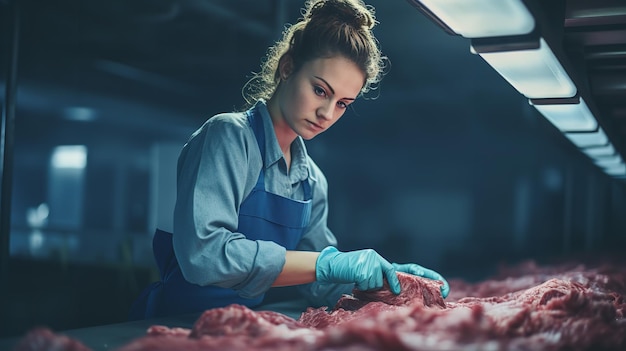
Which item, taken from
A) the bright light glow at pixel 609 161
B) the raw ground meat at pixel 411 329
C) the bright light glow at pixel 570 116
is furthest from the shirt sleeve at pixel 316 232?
the bright light glow at pixel 609 161

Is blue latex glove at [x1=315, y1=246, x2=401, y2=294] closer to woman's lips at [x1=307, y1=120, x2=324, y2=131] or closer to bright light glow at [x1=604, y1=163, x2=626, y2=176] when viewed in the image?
woman's lips at [x1=307, y1=120, x2=324, y2=131]

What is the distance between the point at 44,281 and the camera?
6793mm

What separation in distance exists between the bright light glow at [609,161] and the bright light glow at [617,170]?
0.11 m

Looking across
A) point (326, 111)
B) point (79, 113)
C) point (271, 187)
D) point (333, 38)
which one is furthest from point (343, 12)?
point (79, 113)

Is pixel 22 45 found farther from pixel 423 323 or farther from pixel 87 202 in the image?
pixel 423 323

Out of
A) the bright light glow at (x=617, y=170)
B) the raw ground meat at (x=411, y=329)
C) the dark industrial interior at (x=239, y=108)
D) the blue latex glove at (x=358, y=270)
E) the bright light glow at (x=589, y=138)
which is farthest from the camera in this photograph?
the dark industrial interior at (x=239, y=108)

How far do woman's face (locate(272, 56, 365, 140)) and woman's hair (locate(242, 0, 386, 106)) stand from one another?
35mm

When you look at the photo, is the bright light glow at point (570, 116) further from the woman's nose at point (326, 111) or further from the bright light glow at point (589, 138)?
the woman's nose at point (326, 111)

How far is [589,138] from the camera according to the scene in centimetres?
338

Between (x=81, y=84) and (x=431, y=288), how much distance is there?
619cm

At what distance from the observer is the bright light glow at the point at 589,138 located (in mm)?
3231

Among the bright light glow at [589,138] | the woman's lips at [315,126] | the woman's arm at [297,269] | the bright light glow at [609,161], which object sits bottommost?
the woman's arm at [297,269]

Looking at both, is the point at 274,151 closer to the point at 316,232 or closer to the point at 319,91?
the point at 319,91

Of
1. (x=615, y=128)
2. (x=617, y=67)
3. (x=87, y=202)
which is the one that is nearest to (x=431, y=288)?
(x=617, y=67)
